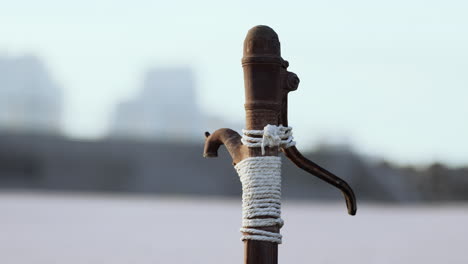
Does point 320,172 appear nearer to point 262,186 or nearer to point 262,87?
point 262,186

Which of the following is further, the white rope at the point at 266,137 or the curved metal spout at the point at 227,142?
the curved metal spout at the point at 227,142

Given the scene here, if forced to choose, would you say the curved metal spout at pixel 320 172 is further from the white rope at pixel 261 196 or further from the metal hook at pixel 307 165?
the white rope at pixel 261 196

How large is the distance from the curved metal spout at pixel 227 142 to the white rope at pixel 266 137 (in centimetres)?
7

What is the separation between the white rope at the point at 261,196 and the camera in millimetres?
2324

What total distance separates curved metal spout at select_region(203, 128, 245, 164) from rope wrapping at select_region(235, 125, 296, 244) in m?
0.06

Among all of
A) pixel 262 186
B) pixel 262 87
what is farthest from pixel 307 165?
pixel 262 87

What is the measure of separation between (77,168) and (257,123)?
13118mm

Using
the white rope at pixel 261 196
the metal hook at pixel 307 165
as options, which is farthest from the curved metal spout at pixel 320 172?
the white rope at pixel 261 196

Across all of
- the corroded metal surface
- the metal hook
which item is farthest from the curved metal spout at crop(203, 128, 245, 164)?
the metal hook

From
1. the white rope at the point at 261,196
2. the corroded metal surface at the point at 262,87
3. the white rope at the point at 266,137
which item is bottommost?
the white rope at the point at 261,196

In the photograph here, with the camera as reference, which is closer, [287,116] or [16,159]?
[287,116]

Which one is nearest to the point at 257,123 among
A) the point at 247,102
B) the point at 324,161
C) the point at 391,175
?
the point at 247,102

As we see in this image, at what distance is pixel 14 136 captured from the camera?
623 inches

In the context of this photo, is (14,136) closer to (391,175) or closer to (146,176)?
(146,176)
